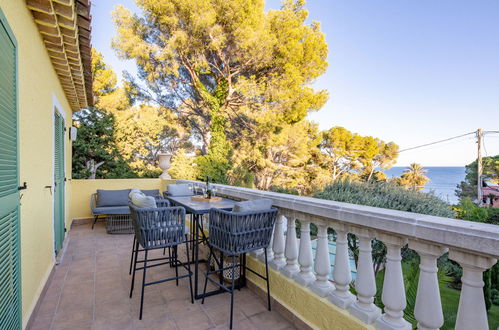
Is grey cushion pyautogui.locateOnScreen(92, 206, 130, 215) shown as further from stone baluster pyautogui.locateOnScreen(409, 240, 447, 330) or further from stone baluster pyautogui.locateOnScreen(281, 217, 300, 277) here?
stone baluster pyautogui.locateOnScreen(409, 240, 447, 330)

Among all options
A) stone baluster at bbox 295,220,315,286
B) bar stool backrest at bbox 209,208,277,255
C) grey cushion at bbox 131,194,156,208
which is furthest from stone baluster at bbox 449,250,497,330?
grey cushion at bbox 131,194,156,208

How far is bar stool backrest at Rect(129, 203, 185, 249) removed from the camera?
8.00 feet

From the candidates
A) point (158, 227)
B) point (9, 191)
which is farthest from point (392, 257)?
point (9, 191)

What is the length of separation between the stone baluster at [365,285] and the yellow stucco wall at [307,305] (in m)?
0.06

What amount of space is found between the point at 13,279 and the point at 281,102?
1002cm

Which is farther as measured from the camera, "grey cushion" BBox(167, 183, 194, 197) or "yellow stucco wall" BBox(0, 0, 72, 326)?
"grey cushion" BBox(167, 183, 194, 197)

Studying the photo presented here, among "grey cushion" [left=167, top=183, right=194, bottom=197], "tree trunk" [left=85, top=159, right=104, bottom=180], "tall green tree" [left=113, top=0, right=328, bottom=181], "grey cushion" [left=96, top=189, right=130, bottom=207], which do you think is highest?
"tall green tree" [left=113, top=0, right=328, bottom=181]

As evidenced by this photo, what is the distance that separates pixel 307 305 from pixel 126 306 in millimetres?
1618

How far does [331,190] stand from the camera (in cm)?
385

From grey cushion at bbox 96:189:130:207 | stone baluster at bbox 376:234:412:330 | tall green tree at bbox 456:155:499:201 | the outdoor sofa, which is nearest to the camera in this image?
stone baluster at bbox 376:234:412:330

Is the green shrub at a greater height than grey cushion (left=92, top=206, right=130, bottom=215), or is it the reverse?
the green shrub

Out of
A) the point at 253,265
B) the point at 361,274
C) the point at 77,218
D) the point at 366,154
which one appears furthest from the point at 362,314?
the point at 366,154

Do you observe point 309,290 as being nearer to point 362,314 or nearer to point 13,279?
point 362,314

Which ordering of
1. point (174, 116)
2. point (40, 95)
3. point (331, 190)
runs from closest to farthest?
point (40, 95), point (331, 190), point (174, 116)
